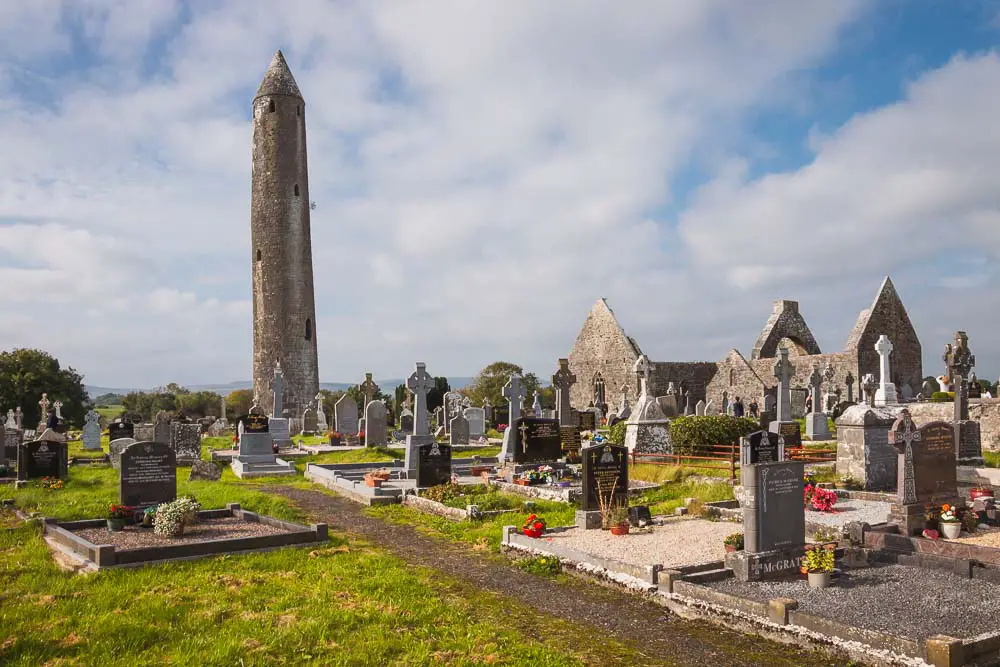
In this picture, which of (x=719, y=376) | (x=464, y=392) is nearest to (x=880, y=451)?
(x=719, y=376)

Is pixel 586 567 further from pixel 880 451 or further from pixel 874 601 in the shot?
pixel 880 451

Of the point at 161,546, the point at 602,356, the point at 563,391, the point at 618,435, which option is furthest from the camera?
the point at 602,356

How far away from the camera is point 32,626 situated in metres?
6.70

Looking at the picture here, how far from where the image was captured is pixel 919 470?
10.6 m

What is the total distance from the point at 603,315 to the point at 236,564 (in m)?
36.6

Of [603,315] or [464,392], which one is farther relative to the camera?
[464,392]

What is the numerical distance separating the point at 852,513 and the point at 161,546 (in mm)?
9636

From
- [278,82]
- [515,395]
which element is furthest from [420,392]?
[278,82]

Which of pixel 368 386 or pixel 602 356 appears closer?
pixel 368 386

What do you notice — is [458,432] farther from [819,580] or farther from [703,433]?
[819,580]

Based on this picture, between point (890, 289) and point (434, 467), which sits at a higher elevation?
point (890, 289)

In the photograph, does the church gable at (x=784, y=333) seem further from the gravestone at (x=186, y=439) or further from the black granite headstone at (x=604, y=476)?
the black granite headstone at (x=604, y=476)

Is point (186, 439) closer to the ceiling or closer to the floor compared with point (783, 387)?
closer to the floor

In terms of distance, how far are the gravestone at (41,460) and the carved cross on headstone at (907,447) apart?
16578 mm
